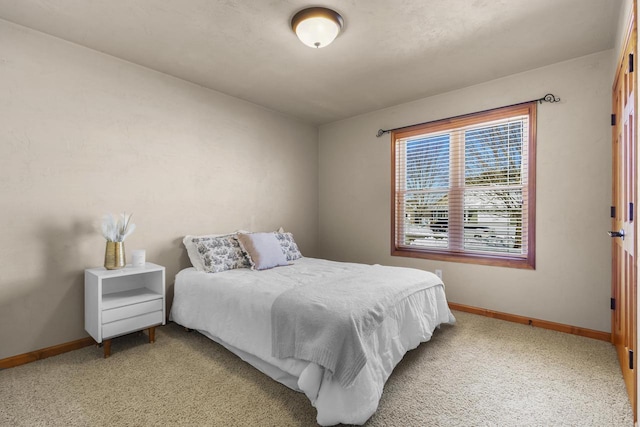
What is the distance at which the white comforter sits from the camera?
164 centimetres

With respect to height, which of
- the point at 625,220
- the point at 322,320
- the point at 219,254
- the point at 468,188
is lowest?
the point at 322,320

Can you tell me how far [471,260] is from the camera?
3404 millimetres

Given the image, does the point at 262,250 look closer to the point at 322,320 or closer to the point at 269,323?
the point at 269,323

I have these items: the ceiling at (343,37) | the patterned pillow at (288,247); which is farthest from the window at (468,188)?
the patterned pillow at (288,247)

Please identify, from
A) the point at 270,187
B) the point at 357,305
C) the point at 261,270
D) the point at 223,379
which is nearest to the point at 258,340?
the point at 223,379

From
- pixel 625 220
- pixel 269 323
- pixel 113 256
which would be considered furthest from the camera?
pixel 113 256

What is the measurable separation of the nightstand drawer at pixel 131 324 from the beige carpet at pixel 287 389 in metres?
0.19

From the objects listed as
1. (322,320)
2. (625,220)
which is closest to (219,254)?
(322,320)

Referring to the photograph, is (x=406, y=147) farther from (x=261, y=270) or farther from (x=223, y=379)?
(x=223, y=379)

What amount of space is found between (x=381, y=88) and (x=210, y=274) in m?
2.68

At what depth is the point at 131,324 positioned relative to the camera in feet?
8.14

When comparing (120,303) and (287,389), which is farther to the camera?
(120,303)

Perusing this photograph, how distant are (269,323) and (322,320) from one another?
46cm

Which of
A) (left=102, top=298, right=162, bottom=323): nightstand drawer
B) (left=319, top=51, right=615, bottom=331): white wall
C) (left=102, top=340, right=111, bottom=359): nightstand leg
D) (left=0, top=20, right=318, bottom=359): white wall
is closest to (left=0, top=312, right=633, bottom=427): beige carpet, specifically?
(left=102, top=340, right=111, bottom=359): nightstand leg
